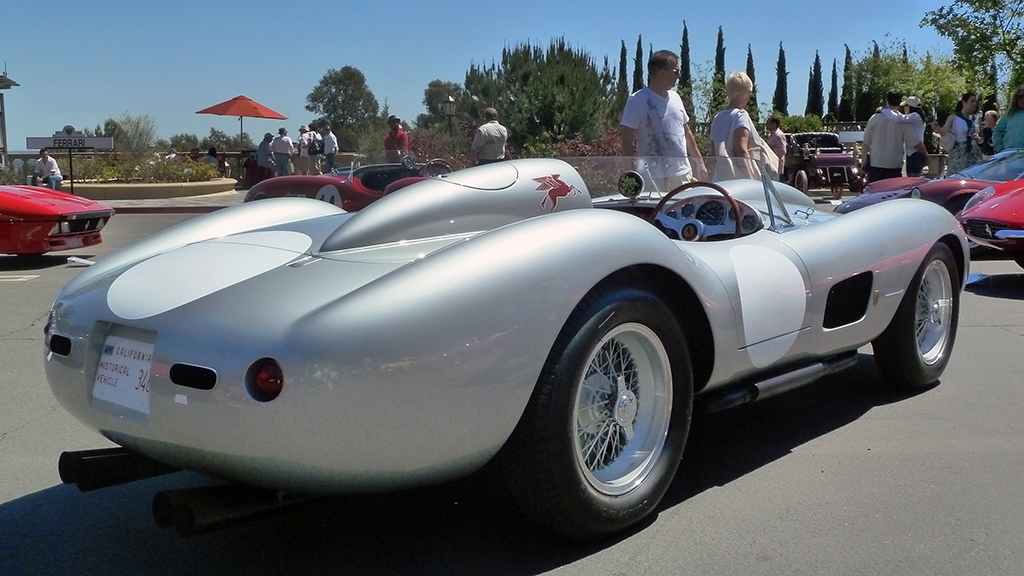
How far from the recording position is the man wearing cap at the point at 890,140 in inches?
450

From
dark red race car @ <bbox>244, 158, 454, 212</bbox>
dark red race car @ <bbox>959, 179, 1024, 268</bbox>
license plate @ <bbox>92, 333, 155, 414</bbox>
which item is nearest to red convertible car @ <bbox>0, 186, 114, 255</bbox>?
dark red race car @ <bbox>244, 158, 454, 212</bbox>

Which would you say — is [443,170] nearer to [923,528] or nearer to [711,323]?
[711,323]

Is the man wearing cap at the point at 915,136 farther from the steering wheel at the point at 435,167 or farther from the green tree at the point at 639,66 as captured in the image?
the green tree at the point at 639,66

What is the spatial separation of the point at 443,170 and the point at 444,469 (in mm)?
2384

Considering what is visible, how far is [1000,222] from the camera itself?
803 cm

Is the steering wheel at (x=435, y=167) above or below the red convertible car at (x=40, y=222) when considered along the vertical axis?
above

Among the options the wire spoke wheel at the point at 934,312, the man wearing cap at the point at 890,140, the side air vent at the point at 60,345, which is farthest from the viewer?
the man wearing cap at the point at 890,140

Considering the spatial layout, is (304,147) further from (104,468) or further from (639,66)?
(639,66)

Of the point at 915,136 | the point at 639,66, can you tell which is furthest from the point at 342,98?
the point at 915,136

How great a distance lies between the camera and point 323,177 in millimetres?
10906

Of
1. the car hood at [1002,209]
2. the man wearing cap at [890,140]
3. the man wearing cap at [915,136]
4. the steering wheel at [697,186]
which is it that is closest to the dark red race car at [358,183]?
the steering wheel at [697,186]

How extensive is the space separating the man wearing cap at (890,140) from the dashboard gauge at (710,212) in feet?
26.5

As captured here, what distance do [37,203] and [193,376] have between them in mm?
8007

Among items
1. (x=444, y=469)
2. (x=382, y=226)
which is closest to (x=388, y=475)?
(x=444, y=469)
